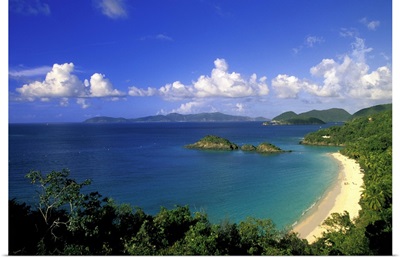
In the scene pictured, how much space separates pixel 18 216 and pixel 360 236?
972 centimetres

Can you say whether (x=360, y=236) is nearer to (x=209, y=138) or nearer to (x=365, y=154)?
(x=365, y=154)

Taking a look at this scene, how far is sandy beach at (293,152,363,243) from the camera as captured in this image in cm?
1553

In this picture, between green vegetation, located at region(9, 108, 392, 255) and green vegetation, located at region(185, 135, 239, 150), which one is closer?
green vegetation, located at region(9, 108, 392, 255)

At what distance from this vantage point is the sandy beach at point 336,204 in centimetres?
1553

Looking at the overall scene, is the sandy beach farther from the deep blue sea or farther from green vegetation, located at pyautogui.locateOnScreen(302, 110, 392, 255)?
green vegetation, located at pyautogui.locateOnScreen(302, 110, 392, 255)

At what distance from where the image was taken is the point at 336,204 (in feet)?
64.2

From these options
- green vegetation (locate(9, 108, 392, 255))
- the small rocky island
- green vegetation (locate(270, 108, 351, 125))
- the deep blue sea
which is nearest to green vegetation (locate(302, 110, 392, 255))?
green vegetation (locate(9, 108, 392, 255))

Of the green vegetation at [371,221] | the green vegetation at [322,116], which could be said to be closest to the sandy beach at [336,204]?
the green vegetation at [371,221]

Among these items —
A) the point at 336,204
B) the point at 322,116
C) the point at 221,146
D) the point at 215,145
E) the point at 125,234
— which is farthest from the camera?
the point at 322,116

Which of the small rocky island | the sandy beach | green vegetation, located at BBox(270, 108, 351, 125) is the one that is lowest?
the sandy beach

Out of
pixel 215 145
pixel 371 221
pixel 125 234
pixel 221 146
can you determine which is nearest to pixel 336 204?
pixel 371 221

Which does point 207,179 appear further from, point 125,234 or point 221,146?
point 221,146

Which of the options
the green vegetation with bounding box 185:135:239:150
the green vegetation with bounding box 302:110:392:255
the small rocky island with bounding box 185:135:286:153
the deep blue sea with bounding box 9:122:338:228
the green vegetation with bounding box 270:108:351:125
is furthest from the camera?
the green vegetation with bounding box 270:108:351:125

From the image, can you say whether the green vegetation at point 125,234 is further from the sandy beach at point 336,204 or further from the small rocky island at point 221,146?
the small rocky island at point 221,146
